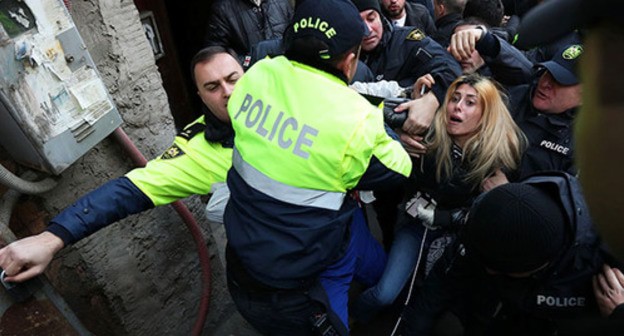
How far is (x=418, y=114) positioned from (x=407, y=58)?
0.62m

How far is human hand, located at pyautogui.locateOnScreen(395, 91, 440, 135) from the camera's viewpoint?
2.17 metres

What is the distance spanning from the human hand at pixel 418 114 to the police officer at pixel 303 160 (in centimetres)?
55

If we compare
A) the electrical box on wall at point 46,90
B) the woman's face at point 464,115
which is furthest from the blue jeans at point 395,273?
the electrical box on wall at point 46,90

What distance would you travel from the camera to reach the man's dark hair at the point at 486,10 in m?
3.04

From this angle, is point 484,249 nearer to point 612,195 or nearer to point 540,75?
point 612,195

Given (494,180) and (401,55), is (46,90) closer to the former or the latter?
(401,55)

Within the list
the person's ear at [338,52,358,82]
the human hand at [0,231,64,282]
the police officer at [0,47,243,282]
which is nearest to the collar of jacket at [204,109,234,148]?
the police officer at [0,47,243,282]

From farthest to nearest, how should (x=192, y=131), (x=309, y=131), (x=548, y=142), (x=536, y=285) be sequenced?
(x=548, y=142) → (x=192, y=131) → (x=536, y=285) → (x=309, y=131)

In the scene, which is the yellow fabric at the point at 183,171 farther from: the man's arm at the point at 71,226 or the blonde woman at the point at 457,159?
the blonde woman at the point at 457,159

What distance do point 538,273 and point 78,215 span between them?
6.04 feet

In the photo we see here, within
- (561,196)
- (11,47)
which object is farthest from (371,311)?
(11,47)

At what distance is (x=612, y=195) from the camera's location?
0.69 meters

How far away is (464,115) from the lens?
2.30 meters

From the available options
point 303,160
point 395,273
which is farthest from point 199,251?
point 303,160
